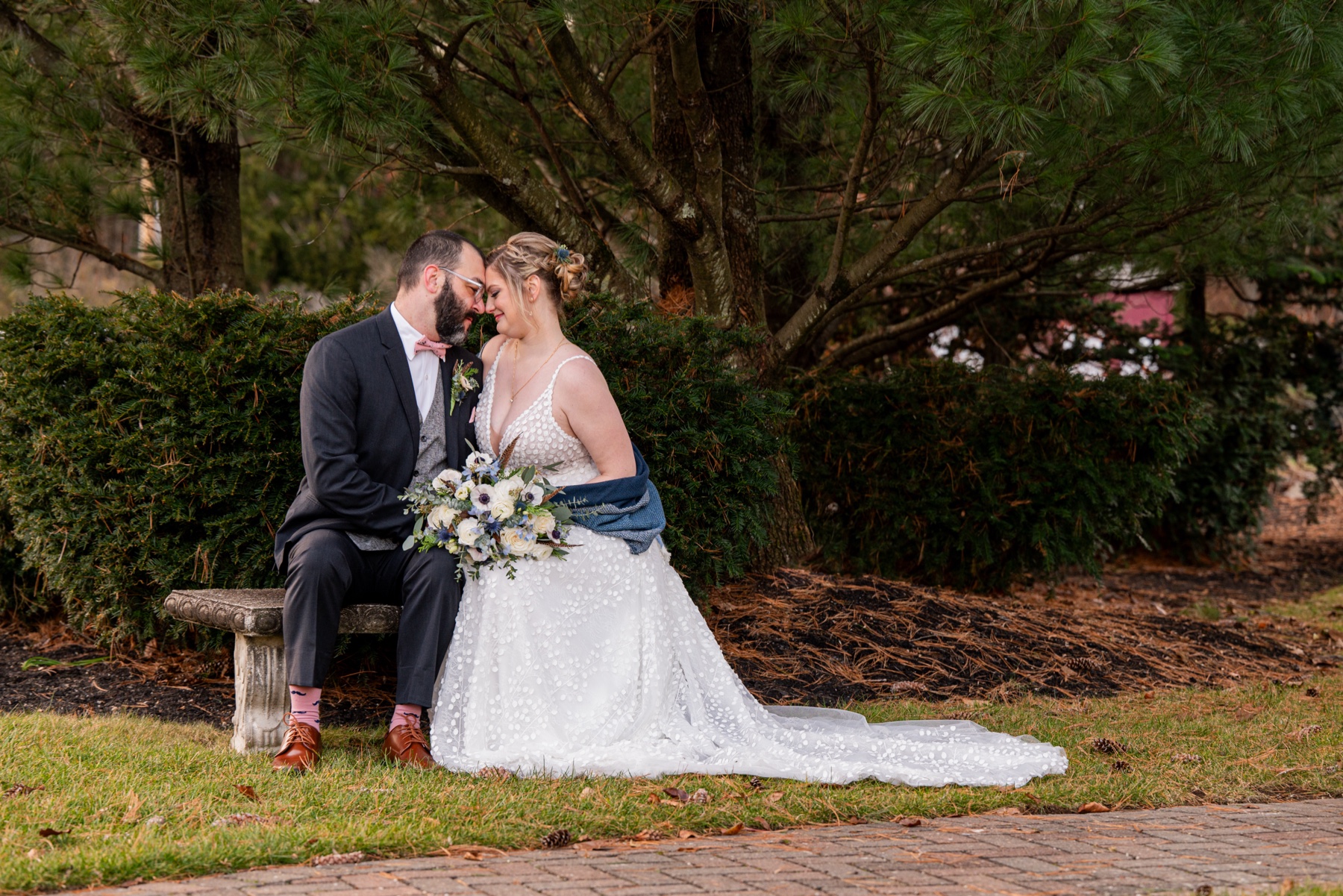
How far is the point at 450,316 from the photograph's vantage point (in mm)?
4359

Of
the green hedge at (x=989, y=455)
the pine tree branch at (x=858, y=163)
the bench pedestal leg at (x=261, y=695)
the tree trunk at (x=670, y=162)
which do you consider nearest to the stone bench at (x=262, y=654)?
the bench pedestal leg at (x=261, y=695)

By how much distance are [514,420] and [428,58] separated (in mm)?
2131

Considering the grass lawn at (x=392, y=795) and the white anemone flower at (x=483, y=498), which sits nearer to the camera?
the grass lawn at (x=392, y=795)

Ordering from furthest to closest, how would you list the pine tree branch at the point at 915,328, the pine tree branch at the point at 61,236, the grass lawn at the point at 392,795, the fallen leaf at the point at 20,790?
the pine tree branch at the point at 915,328
the pine tree branch at the point at 61,236
the fallen leaf at the point at 20,790
the grass lawn at the point at 392,795

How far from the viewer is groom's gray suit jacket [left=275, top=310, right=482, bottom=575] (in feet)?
13.1

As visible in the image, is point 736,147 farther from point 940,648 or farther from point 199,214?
point 199,214

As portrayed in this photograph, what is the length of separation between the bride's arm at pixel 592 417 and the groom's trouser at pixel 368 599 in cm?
64

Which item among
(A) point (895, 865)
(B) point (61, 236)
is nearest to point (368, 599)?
(A) point (895, 865)

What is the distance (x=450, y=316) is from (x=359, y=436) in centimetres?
56

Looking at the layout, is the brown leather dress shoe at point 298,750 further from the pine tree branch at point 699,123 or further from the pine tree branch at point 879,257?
the pine tree branch at point 879,257

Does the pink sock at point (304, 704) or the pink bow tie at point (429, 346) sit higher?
the pink bow tie at point (429, 346)

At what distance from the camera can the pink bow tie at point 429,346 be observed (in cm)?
432

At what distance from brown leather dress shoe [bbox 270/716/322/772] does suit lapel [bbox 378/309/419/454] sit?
1024 mm

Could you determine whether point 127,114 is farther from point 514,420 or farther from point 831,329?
point 831,329
